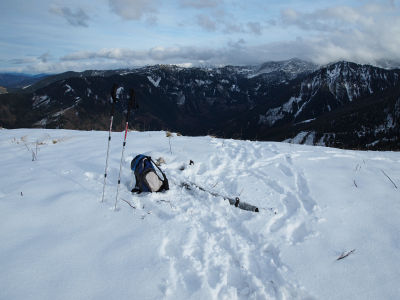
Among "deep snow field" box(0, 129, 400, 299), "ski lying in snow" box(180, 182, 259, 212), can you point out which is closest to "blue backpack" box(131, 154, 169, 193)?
"deep snow field" box(0, 129, 400, 299)

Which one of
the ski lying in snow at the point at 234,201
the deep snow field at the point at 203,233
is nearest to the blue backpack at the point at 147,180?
the deep snow field at the point at 203,233

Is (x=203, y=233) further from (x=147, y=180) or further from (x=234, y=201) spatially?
(x=147, y=180)

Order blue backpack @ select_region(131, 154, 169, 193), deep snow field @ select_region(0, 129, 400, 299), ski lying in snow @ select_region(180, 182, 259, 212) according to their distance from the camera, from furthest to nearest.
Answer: blue backpack @ select_region(131, 154, 169, 193)
ski lying in snow @ select_region(180, 182, 259, 212)
deep snow field @ select_region(0, 129, 400, 299)

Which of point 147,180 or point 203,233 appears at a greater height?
point 147,180

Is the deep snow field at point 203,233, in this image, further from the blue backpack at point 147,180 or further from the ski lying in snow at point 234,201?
the blue backpack at point 147,180

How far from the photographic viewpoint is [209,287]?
12.1 feet

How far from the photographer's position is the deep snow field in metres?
3.60

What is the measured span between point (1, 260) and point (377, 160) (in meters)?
11.4

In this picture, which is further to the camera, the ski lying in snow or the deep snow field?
the ski lying in snow

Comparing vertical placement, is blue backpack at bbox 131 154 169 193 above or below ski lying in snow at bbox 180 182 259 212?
above

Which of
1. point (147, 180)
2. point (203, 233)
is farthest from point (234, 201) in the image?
point (147, 180)

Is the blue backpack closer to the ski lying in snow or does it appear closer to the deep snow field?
the deep snow field

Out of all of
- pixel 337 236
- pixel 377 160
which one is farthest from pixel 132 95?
pixel 377 160

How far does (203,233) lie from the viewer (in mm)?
5035
